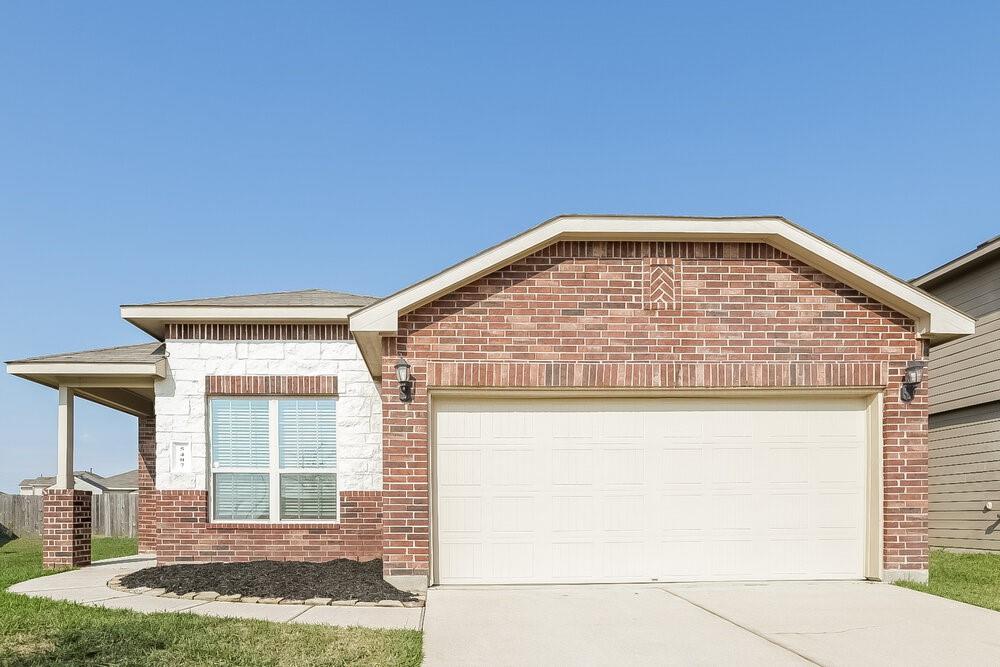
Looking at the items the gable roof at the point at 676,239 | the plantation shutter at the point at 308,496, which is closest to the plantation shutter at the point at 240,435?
the plantation shutter at the point at 308,496

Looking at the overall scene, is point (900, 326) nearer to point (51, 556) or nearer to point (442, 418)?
point (442, 418)

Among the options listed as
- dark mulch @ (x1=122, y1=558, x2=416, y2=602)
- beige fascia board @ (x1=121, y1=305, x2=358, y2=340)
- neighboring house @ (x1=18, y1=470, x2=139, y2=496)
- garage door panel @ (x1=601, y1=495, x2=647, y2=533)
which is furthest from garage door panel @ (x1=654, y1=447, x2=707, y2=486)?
neighboring house @ (x1=18, y1=470, x2=139, y2=496)

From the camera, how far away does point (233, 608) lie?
7742 millimetres

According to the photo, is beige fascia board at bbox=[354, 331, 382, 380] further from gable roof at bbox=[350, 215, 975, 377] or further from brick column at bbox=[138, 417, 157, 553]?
brick column at bbox=[138, 417, 157, 553]

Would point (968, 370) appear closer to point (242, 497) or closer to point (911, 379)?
point (911, 379)

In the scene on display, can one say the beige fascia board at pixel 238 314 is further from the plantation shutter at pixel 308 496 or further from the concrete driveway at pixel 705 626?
the concrete driveway at pixel 705 626

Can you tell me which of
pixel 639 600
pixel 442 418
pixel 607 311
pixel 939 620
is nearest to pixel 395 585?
pixel 442 418

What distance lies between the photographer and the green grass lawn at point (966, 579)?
8.45 meters

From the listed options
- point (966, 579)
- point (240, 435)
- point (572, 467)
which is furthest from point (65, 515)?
point (966, 579)

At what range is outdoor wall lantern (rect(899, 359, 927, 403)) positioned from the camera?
28.7 ft

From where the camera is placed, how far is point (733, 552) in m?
9.02

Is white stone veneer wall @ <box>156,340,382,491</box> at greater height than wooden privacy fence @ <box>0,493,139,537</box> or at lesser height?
greater

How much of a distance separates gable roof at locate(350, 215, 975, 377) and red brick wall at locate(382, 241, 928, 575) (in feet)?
0.47

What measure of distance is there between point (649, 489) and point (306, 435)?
5.19 metres
